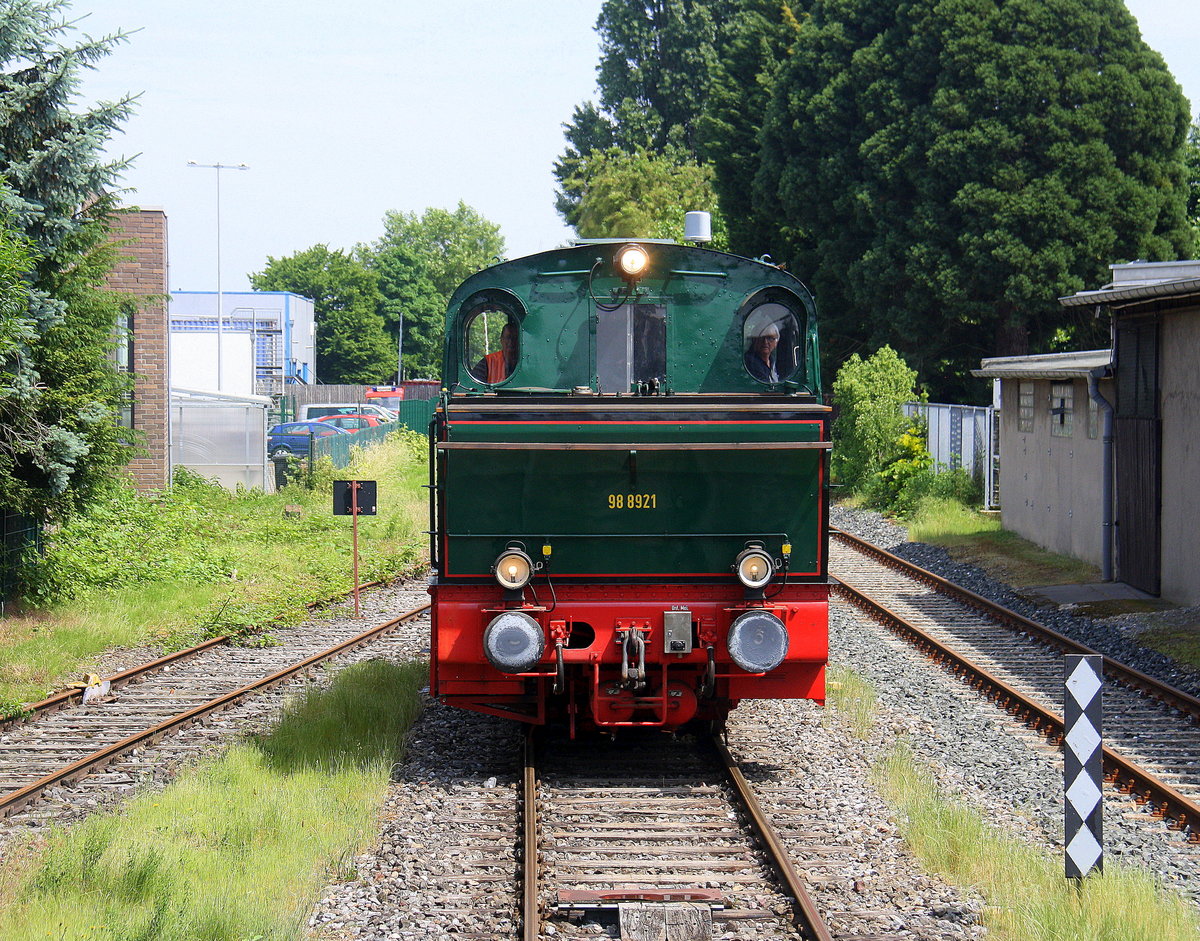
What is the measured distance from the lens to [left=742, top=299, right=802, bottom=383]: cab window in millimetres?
8844

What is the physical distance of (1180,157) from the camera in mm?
31250

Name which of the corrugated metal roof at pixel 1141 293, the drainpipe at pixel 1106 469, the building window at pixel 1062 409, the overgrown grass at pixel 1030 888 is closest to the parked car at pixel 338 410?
the building window at pixel 1062 409

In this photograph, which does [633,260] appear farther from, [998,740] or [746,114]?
[746,114]

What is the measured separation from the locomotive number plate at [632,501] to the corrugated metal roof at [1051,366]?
10.9 metres

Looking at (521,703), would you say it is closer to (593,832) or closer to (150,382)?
(593,832)

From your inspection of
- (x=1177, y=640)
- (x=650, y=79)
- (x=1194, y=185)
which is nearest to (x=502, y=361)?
(x=1177, y=640)

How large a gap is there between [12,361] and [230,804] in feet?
21.4

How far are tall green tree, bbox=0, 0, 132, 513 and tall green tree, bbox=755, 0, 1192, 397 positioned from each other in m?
22.1

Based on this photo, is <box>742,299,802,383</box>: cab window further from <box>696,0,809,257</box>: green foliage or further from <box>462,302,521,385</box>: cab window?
<box>696,0,809,257</box>: green foliage

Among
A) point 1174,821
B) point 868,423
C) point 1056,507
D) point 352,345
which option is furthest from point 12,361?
point 352,345

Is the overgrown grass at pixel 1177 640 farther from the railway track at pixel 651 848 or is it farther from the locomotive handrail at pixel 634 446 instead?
the locomotive handrail at pixel 634 446

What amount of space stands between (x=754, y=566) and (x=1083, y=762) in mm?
2238

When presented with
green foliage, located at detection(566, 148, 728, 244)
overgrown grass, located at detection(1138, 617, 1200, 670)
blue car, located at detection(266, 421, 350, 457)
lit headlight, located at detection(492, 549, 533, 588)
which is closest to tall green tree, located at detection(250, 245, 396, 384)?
green foliage, located at detection(566, 148, 728, 244)

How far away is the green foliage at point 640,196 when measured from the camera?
5178 centimetres
